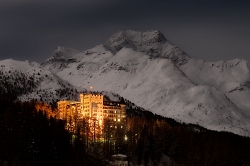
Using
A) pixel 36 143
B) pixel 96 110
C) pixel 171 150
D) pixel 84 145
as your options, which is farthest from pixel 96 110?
pixel 36 143

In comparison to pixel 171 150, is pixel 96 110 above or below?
above

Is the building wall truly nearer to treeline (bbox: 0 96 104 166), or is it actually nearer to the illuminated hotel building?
the illuminated hotel building

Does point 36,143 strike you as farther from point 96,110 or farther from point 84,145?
point 96,110

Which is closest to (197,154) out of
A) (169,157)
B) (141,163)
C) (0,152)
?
(169,157)

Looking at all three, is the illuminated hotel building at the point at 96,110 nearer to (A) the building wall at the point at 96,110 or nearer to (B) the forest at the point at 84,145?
(A) the building wall at the point at 96,110

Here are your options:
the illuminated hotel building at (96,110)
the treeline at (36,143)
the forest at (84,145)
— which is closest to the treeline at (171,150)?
the forest at (84,145)

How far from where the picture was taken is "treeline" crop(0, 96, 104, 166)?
354ft

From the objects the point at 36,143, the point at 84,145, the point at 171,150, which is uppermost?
the point at 36,143

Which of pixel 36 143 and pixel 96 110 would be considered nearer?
pixel 36 143

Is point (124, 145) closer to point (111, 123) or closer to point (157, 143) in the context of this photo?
point (157, 143)

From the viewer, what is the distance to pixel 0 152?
10388cm

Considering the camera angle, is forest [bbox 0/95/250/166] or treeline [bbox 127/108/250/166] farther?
treeline [bbox 127/108/250/166]

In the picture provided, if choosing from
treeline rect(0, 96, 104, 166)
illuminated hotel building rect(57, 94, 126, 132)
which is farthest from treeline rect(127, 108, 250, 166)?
treeline rect(0, 96, 104, 166)

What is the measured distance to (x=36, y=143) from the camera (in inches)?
4658
